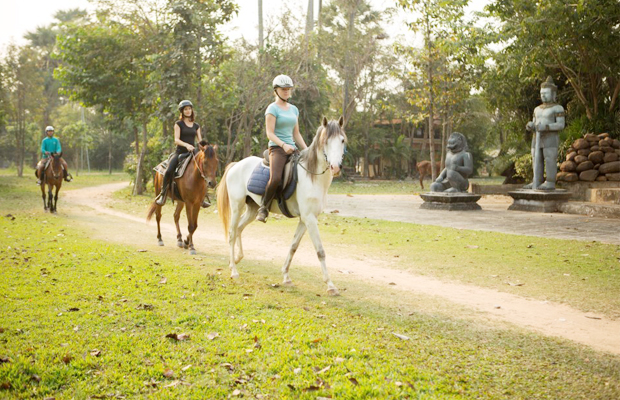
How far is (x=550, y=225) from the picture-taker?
12.1 m

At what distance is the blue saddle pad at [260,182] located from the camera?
6523 mm

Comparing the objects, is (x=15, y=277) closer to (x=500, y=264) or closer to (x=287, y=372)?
(x=287, y=372)

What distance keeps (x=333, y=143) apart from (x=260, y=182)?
1.41 m

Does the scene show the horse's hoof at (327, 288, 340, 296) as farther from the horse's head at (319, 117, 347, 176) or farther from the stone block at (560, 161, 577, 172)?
the stone block at (560, 161, 577, 172)

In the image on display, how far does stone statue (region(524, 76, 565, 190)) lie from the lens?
1500cm

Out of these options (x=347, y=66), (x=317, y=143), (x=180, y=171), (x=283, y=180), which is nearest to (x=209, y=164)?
(x=180, y=171)

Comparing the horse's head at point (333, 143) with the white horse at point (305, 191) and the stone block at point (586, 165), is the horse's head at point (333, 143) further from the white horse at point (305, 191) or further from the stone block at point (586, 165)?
the stone block at point (586, 165)

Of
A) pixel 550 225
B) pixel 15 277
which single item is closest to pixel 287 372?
pixel 15 277

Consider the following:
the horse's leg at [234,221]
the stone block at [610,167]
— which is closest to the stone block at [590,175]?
the stone block at [610,167]

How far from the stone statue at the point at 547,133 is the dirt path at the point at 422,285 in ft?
28.1

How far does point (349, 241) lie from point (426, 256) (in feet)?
6.91

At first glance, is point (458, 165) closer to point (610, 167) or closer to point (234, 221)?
point (610, 167)

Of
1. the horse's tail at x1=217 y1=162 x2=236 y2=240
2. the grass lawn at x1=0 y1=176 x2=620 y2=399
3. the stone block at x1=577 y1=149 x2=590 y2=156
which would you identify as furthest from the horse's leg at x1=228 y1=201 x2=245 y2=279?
the stone block at x1=577 y1=149 x2=590 y2=156

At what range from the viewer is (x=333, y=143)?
566 centimetres
